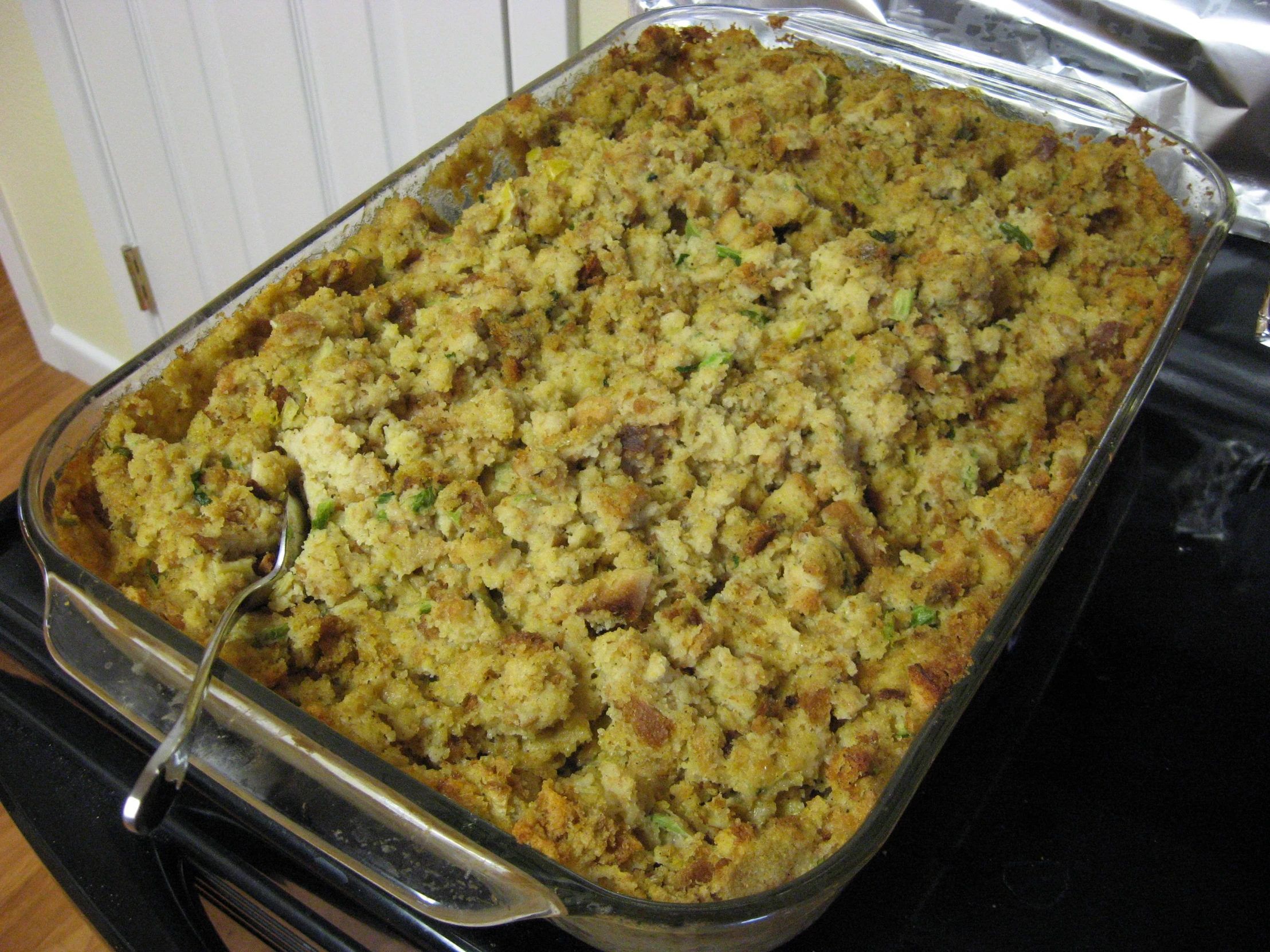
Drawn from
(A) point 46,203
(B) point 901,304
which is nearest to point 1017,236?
(B) point 901,304

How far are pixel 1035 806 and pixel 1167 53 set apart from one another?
904 mm

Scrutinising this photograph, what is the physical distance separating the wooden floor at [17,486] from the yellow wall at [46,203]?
0.17m

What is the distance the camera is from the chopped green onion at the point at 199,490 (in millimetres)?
840

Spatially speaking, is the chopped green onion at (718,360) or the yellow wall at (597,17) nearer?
the chopped green onion at (718,360)

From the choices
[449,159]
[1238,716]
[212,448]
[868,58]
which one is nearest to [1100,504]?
[1238,716]

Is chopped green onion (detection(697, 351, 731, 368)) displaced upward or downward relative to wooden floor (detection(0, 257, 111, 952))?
upward

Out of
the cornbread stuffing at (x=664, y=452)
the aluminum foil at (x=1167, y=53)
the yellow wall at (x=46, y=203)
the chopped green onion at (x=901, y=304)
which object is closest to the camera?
the cornbread stuffing at (x=664, y=452)

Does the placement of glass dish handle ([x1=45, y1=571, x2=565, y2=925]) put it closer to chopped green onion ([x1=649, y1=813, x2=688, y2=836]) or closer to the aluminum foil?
chopped green onion ([x1=649, y1=813, x2=688, y2=836])

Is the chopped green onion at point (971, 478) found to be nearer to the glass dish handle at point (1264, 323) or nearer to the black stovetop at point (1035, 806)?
the black stovetop at point (1035, 806)

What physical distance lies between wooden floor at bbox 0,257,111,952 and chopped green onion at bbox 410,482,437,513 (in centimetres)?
42

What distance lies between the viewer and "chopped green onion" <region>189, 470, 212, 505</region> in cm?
84

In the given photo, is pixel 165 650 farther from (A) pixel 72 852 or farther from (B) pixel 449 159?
(B) pixel 449 159

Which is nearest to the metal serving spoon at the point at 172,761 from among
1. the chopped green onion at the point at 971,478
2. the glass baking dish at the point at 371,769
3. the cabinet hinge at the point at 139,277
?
the glass baking dish at the point at 371,769

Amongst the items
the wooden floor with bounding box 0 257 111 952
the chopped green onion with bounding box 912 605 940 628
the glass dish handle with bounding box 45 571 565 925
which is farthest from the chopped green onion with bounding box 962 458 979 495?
the wooden floor with bounding box 0 257 111 952
